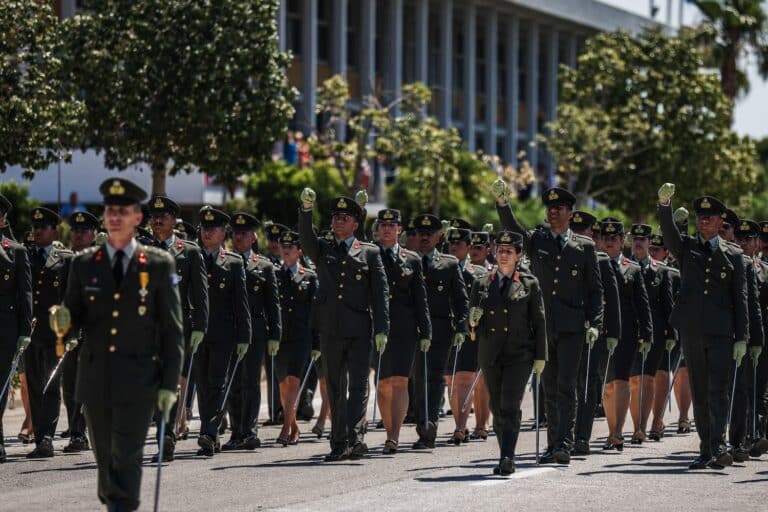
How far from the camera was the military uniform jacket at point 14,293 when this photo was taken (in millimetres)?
14109

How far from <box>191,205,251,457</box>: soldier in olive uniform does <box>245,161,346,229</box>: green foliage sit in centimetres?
2028

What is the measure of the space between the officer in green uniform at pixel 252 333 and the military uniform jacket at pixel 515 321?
3.11 meters

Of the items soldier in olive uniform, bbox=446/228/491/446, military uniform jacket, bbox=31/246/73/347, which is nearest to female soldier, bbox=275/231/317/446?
soldier in olive uniform, bbox=446/228/491/446

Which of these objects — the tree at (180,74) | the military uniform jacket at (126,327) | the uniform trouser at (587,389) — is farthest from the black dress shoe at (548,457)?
the tree at (180,74)

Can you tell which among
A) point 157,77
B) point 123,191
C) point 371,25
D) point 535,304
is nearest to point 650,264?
point 535,304

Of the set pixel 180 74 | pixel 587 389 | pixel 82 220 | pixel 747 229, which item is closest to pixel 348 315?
pixel 587 389

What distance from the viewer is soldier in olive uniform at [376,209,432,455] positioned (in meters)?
15.3

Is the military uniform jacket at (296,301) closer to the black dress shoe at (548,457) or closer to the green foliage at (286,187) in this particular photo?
the black dress shoe at (548,457)

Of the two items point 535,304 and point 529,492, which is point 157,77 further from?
point 529,492

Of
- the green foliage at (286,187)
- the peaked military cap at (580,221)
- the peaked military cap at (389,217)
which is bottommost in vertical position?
the peaked military cap at (580,221)

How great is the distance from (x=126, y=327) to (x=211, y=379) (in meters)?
5.54

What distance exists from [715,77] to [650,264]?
28254 mm

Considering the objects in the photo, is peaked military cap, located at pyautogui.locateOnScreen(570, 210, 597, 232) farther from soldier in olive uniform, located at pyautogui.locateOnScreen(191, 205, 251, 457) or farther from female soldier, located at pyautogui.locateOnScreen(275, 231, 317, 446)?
female soldier, located at pyautogui.locateOnScreen(275, 231, 317, 446)

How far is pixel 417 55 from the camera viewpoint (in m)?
→ 56.6
